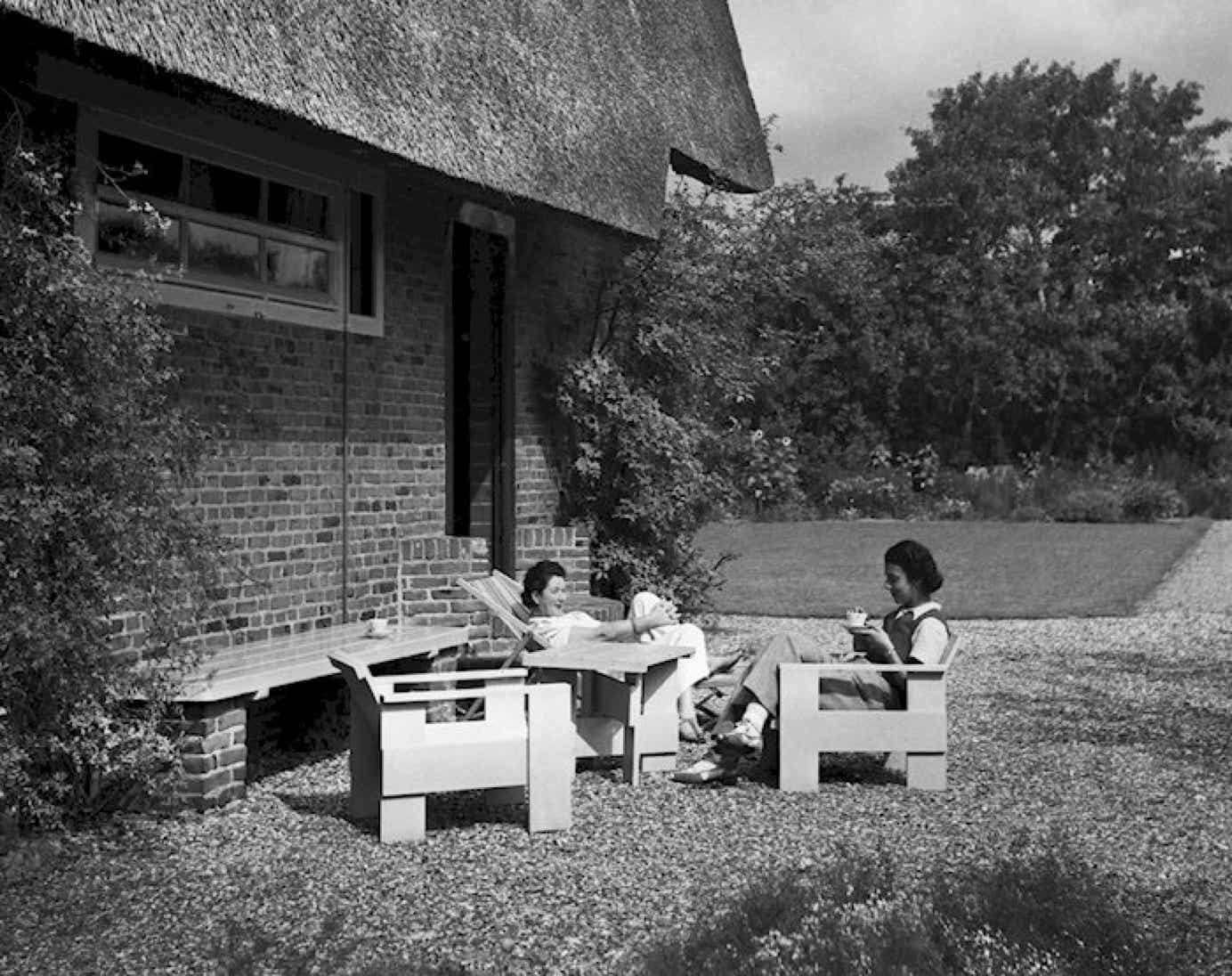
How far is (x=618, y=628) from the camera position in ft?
25.6

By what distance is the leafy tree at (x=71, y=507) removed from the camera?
5535 millimetres

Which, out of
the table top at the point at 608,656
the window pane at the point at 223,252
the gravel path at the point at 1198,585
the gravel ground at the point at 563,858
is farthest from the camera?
the gravel path at the point at 1198,585

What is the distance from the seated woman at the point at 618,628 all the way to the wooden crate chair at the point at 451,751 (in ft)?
4.72

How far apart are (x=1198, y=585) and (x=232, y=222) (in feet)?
44.3

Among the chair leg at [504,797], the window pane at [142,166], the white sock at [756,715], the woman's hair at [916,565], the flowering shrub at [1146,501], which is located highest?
the window pane at [142,166]

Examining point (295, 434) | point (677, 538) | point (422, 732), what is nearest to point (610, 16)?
point (677, 538)

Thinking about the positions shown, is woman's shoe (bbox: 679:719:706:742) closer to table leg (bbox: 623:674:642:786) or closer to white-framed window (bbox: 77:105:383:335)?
table leg (bbox: 623:674:642:786)

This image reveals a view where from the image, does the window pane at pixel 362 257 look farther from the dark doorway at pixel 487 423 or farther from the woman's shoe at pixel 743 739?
the woman's shoe at pixel 743 739

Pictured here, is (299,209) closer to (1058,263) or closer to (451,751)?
(451,751)

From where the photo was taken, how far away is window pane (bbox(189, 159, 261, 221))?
296 inches

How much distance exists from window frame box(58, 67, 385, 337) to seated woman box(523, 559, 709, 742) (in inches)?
75.7

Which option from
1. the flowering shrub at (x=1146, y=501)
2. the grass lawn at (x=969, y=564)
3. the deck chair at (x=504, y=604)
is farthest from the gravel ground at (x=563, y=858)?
the flowering shrub at (x=1146, y=501)

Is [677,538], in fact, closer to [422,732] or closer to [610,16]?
[610,16]

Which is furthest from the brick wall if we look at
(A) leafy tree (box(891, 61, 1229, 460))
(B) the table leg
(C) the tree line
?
(A) leafy tree (box(891, 61, 1229, 460))
